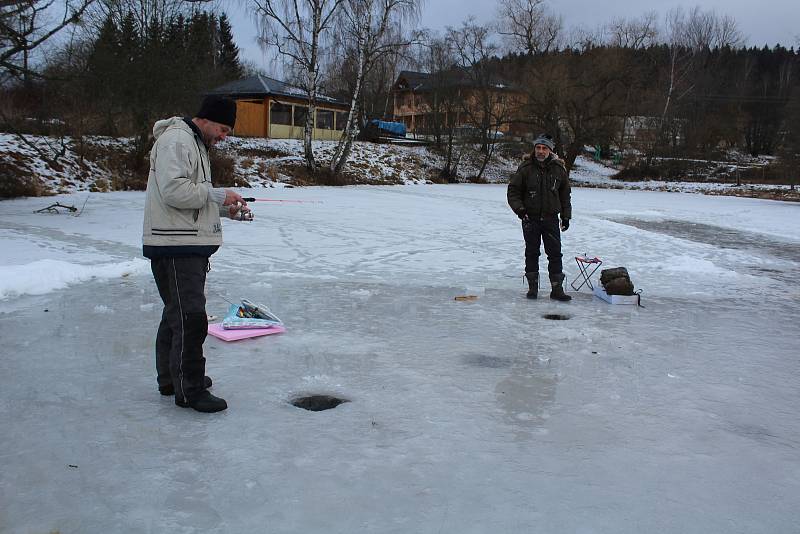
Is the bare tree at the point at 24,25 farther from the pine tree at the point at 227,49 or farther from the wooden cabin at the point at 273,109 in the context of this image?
the pine tree at the point at 227,49

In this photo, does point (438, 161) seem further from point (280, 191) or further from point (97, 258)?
point (97, 258)

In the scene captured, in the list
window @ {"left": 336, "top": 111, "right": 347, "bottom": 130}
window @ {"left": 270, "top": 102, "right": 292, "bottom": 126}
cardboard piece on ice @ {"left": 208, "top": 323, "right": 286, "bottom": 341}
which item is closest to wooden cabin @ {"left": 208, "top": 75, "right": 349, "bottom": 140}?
window @ {"left": 270, "top": 102, "right": 292, "bottom": 126}

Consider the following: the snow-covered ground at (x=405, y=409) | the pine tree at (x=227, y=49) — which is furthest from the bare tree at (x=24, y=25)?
the pine tree at (x=227, y=49)

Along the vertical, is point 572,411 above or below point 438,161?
below

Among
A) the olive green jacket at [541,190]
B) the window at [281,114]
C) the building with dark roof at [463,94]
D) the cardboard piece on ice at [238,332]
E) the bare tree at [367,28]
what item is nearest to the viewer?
the cardboard piece on ice at [238,332]

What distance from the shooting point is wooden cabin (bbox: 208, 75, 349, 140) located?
3428cm

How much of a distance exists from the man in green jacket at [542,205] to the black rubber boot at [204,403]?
403cm

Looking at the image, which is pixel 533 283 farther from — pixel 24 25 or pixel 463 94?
pixel 463 94

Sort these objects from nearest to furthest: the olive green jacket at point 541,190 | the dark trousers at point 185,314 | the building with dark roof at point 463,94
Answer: the dark trousers at point 185,314, the olive green jacket at point 541,190, the building with dark roof at point 463,94

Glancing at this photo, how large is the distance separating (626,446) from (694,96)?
5333 cm

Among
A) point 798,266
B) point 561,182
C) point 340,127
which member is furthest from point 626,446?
point 340,127

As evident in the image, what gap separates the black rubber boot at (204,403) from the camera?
3.46 m

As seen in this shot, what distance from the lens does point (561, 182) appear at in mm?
6766

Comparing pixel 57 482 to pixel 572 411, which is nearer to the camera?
pixel 57 482
